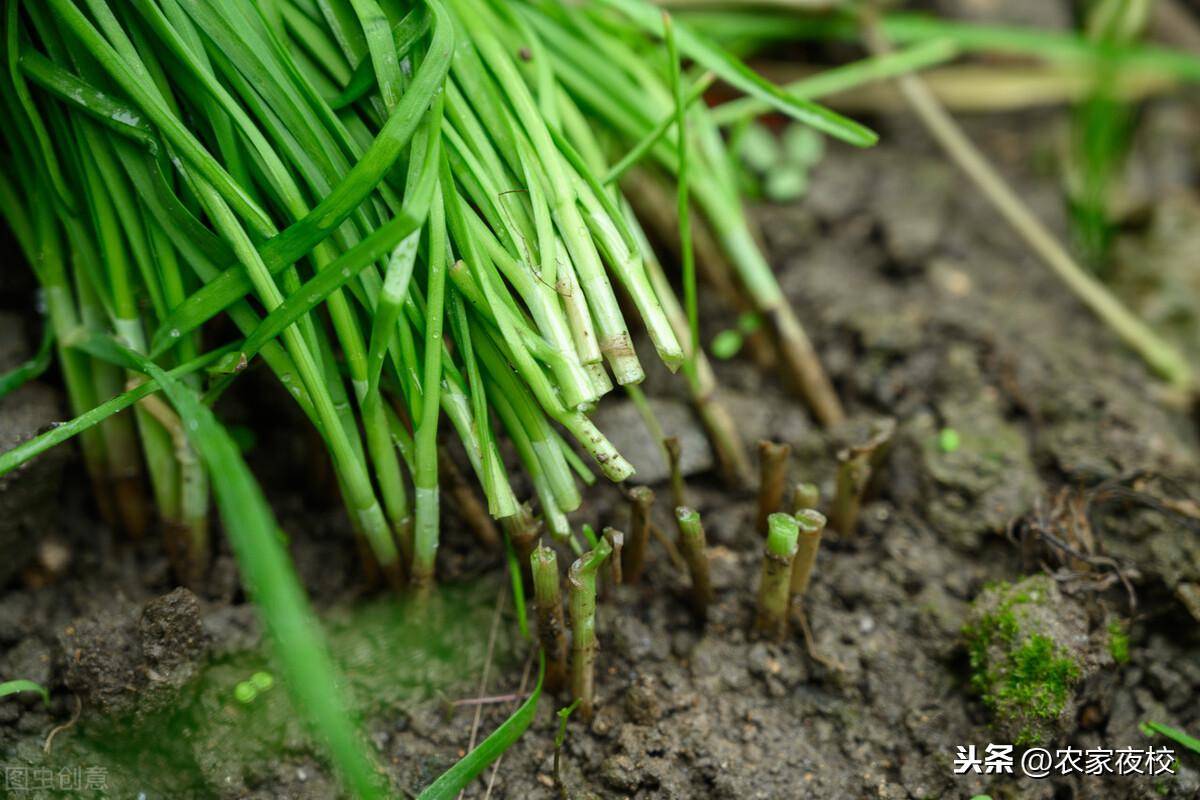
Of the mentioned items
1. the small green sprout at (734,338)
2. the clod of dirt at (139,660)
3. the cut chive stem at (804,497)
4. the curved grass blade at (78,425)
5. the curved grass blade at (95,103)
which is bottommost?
the cut chive stem at (804,497)

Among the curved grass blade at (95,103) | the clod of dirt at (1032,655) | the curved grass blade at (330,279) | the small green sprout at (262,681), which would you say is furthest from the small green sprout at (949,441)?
the curved grass blade at (95,103)

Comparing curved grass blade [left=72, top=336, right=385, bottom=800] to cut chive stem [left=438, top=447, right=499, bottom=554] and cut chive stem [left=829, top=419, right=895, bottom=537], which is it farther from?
cut chive stem [left=829, top=419, right=895, bottom=537]

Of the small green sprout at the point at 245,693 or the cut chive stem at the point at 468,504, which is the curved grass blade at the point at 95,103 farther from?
the small green sprout at the point at 245,693

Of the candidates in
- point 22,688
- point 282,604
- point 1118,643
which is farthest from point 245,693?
point 1118,643

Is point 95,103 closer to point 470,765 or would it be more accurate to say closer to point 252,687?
point 252,687

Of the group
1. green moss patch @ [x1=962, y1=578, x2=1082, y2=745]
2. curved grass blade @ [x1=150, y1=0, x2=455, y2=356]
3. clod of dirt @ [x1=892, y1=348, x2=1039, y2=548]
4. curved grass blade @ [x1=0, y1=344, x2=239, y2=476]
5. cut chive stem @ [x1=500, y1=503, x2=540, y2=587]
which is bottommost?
green moss patch @ [x1=962, y1=578, x2=1082, y2=745]

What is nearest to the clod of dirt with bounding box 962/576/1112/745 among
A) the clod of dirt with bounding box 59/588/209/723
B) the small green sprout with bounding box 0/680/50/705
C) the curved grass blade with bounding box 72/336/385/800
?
the curved grass blade with bounding box 72/336/385/800
